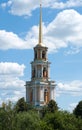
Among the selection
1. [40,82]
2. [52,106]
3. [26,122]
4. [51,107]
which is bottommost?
[26,122]

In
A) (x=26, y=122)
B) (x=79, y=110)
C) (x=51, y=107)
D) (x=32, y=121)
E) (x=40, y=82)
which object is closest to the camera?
(x=26, y=122)

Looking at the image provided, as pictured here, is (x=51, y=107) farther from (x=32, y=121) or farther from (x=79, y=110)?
(x=32, y=121)

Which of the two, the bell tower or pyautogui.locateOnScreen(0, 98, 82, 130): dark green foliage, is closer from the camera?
pyautogui.locateOnScreen(0, 98, 82, 130): dark green foliage

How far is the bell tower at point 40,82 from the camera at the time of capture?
100812 mm

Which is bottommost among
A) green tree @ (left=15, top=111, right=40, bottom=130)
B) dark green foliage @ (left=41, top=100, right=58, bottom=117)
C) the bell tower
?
green tree @ (left=15, top=111, right=40, bottom=130)

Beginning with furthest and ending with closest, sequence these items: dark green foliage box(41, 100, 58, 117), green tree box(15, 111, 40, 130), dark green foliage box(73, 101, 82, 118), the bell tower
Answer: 1. the bell tower
2. dark green foliage box(41, 100, 58, 117)
3. dark green foliage box(73, 101, 82, 118)
4. green tree box(15, 111, 40, 130)

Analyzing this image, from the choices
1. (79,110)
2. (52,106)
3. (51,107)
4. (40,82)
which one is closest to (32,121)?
(79,110)

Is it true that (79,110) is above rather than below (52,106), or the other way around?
below

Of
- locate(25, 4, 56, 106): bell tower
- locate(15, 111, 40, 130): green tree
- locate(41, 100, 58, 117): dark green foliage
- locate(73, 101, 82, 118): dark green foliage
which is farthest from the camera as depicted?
locate(25, 4, 56, 106): bell tower

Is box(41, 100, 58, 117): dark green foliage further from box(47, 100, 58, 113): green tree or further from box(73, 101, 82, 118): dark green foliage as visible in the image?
box(73, 101, 82, 118): dark green foliage

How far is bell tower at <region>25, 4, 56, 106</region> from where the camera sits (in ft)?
331

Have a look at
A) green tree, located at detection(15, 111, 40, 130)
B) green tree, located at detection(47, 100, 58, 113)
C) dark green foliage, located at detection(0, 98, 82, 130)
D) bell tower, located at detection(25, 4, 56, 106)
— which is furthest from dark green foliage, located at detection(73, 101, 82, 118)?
green tree, located at detection(15, 111, 40, 130)

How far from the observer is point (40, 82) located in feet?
331

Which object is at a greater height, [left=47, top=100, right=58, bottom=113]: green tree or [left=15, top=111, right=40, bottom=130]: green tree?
[left=47, top=100, right=58, bottom=113]: green tree
